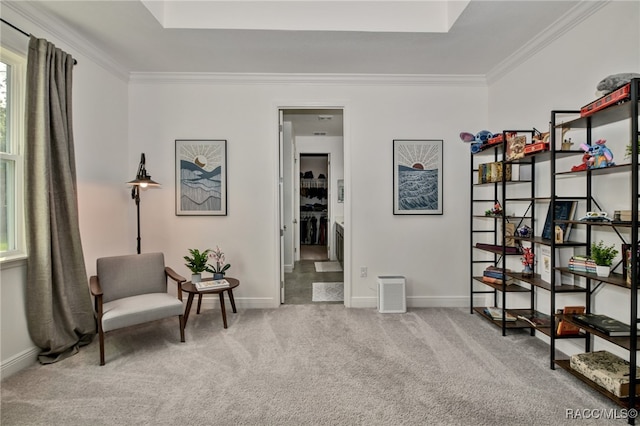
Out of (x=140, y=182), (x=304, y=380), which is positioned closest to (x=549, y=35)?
(x=304, y=380)

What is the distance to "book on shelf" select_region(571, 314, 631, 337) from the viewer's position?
6.72 ft

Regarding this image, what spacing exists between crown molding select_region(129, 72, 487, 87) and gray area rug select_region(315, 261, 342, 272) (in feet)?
11.3

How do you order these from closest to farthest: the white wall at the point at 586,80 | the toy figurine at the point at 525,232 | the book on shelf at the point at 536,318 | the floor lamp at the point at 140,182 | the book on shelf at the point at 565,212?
the white wall at the point at 586,80, the book on shelf at the point at 565,212, the book on shelf at the point at 536,318, the toy figurine at the point at 525,232, the floor lamp at the point at 140,182

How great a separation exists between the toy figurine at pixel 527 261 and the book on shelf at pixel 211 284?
2.84m

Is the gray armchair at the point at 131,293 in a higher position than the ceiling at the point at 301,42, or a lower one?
lower

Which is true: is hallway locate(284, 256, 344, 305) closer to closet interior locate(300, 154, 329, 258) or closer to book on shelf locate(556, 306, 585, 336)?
book on shelf locate(556, 306, 585, 336)

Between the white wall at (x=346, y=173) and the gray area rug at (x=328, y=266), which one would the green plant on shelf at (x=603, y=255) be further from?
the gray area rug at (x=328, y=266)

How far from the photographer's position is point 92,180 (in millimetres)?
3248

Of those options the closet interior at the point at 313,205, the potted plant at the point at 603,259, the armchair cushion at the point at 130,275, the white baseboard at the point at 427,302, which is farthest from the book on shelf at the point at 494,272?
the closet interior at the point at 313,205

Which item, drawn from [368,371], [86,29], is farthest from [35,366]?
[86,29]

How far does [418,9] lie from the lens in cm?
290

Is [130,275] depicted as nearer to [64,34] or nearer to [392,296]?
[64,34]

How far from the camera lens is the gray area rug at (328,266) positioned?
6.23 meters

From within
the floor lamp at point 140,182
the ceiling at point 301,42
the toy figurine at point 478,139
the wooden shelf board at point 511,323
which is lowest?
the wooden shelf board at point 511,323
